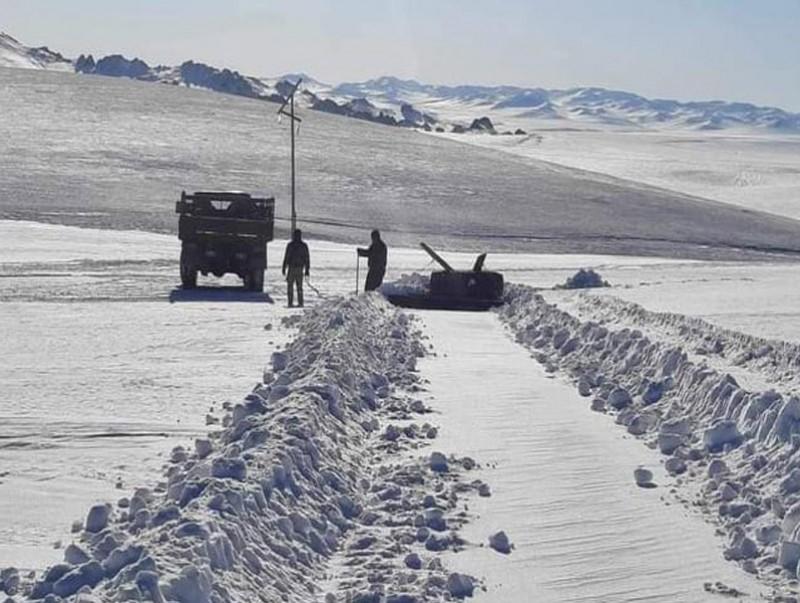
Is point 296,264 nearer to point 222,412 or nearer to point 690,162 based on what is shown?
point 222,412

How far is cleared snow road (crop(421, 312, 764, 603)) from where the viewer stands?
24.3ft

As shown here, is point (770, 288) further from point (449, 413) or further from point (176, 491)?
point (176, 491)

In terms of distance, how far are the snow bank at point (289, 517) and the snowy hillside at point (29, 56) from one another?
139m

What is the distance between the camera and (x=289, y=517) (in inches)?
304

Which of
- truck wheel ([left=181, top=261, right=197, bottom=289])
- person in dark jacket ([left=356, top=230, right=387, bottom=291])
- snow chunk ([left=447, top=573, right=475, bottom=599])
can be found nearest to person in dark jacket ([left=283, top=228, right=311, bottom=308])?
person in dark jacket ([left=356, top=230, right=387, bottom=291])

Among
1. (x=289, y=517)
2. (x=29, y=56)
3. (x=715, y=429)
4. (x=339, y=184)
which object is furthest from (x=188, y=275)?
(x=29, y=56)

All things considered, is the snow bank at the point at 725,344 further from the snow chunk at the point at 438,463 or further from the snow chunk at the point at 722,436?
the snow chunk at the point at 438,463

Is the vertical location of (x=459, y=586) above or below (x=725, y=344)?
below

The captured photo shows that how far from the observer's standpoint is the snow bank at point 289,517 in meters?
6.27

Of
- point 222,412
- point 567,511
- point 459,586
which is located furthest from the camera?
point 222,412

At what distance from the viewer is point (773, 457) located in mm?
9336

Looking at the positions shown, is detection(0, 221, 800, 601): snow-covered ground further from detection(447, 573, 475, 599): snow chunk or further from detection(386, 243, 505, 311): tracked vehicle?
detection(386, 243, 505, 311): tracked vehicle

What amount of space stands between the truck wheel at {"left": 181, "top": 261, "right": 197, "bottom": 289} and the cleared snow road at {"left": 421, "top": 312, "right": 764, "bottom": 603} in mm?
14424

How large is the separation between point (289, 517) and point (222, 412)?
15.3 feet
